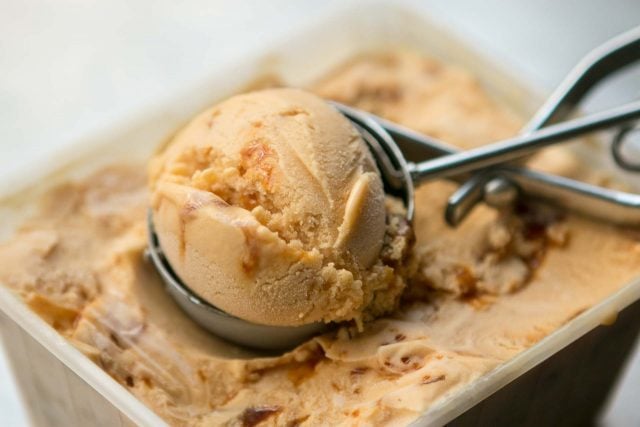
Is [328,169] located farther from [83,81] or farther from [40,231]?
[83,81]

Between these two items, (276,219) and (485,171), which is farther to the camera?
(485,171)

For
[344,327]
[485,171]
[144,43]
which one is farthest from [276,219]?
[144,43]

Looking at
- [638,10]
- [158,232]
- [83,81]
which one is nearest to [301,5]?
[83,81]

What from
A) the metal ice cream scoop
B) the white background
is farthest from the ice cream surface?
the white background

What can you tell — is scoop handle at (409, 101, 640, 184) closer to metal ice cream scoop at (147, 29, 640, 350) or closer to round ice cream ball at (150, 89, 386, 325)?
metal ice cream scoop at (147, 29, 640, 350)

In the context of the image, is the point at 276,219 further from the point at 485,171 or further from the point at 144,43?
the point at 144,43
